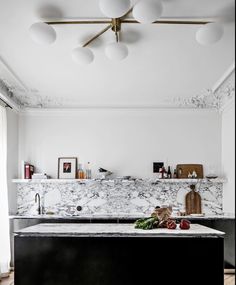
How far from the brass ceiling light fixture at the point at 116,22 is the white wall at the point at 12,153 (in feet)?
5.41

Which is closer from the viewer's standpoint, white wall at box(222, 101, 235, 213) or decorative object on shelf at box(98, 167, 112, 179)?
white wall at box(222, 101, 235, 213)

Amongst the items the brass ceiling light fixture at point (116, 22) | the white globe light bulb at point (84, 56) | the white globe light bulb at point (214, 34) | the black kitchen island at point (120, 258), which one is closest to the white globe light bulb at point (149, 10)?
the brass ceiling light fixture at point (116, 22)

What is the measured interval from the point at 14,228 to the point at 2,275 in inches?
16.7

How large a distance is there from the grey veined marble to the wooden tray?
0.26 ft

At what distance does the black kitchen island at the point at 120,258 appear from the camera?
1624mm

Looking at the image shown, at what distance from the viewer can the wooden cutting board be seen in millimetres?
3354

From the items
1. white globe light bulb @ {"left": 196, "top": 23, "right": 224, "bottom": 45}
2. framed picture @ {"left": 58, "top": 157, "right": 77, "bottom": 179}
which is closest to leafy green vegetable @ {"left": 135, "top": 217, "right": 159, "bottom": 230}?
white globe light bulb @ {"left": 196, "top": 23, "right": 224, "bottom": 45}

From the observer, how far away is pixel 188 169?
3.40 meters

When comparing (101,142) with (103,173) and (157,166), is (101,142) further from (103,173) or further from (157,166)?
(157,166)

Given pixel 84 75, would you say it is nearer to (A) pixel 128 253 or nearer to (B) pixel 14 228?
(A) pixel 128 253

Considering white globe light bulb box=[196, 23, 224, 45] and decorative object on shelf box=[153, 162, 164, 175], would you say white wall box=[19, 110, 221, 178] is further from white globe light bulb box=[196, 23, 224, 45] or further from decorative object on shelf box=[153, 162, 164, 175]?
white globe light bulb box=[196, 23, 224, 45]

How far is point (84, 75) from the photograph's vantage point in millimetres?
1985

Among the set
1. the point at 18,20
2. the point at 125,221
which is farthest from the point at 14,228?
the point at 18,20

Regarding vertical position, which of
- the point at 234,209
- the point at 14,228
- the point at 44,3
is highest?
the point at 44,3
